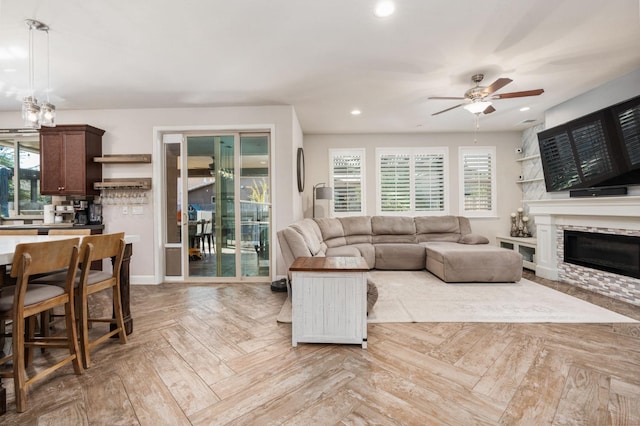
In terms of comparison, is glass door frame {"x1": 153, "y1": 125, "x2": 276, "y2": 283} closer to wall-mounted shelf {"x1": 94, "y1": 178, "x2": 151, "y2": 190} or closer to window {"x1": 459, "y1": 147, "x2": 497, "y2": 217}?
wall-mounted shelf {"x1": 94, "y1": 178, "x2": 151, "y2": 190}

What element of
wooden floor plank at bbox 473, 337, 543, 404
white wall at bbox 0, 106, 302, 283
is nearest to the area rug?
wooden floor plank at bbox 473, 337, 543, 404

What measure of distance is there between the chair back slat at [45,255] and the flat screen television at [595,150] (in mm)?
5442

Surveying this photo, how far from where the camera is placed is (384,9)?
2066 millimetres

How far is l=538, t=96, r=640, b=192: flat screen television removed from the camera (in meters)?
3.07

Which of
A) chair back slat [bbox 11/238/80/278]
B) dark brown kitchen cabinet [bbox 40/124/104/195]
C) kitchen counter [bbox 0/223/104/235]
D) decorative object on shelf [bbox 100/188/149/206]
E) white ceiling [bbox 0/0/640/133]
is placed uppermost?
white ceiling [bbox 0/0/640/133]

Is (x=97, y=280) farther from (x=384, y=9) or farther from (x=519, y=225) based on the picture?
(x=519, y=225)

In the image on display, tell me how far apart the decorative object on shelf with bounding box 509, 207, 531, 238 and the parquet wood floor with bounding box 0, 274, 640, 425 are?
2.95 meters

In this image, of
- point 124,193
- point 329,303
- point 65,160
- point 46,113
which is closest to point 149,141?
point 124,193

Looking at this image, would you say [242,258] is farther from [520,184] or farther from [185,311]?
[520,184]

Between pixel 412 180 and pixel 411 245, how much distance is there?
1.63 meters

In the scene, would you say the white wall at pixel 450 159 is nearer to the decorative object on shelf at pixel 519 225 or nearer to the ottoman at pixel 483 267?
the decorative object on shelf at pixel 519 225

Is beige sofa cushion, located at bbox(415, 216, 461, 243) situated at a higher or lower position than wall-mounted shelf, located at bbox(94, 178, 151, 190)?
lower

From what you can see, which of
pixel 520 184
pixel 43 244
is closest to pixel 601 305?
pixel 520 184

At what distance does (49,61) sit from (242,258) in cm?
311
